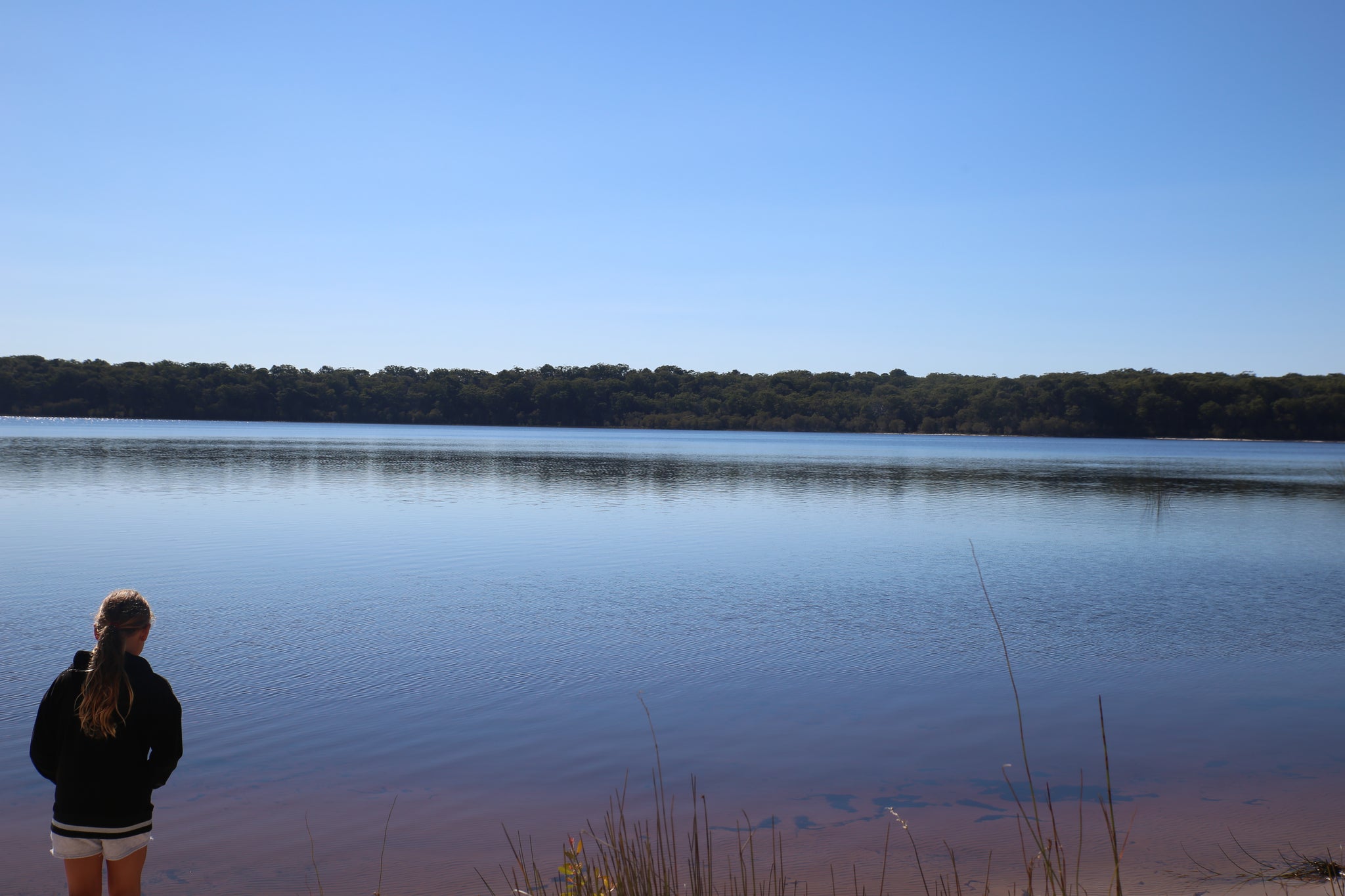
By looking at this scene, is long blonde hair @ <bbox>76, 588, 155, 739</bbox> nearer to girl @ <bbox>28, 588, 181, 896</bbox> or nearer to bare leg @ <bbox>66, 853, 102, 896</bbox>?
girl @ <bbox>28, 588, 181, 896</bbox>

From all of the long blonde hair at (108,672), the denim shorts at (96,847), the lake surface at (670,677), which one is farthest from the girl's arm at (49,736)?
the lake surface at (670,677)

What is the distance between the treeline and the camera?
434 ft

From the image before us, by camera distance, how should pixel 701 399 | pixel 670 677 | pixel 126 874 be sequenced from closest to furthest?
pixel 126 874, pixel 670 677, pixel 701 399

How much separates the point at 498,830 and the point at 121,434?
86357mm

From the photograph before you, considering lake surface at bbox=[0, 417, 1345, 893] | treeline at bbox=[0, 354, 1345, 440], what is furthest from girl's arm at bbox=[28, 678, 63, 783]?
treeline at bbox=[0, 354, 1345, 440]

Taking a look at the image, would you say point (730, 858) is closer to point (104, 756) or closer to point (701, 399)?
point (104, 756)

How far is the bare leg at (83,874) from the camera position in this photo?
3.80 m

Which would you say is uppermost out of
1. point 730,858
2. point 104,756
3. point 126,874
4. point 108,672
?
point 108,672

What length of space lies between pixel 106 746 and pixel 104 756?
1.8 inches

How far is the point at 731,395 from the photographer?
168125mm

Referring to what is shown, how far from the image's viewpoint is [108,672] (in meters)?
3.65

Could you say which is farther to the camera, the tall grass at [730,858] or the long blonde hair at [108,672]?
the tall grass at [730,858]

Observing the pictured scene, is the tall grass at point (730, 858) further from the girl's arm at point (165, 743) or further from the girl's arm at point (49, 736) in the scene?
the girl's arm at point (49, 736)

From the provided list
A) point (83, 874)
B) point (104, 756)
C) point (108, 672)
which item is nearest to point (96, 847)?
point (83, 874)
